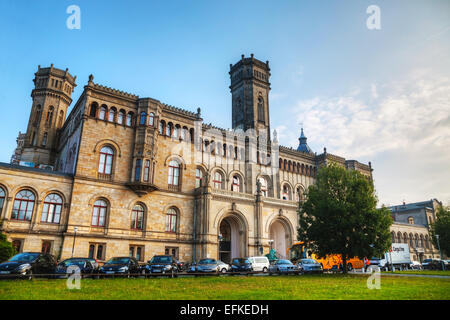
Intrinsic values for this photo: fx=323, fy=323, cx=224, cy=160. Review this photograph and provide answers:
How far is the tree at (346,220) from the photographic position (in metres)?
27.5

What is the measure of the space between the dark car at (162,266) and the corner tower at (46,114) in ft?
95.1

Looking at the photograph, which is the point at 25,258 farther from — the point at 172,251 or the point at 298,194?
the point at 298,194

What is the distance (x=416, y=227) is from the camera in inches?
2808

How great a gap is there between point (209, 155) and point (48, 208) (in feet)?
64.1

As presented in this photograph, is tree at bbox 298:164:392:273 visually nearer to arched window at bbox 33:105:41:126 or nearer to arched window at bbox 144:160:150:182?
arched window at bbox 144:160:150:182

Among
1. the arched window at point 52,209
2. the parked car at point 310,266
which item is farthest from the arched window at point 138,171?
the parked car at point 310,266

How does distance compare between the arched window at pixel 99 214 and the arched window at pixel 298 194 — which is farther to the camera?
the arched window at pixel 298 194

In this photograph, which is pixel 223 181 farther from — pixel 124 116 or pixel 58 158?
pixel 58 158

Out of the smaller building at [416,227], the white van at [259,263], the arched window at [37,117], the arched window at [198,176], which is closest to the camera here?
the white van at [259,263]

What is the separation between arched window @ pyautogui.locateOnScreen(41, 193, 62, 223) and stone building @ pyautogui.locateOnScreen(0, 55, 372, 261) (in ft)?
0.28

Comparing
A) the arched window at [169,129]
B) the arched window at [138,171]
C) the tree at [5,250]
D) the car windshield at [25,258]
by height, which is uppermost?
the arched window at [169,129]

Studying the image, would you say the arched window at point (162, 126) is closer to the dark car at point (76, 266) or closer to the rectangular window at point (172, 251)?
the rectangular window at point (172, 251)
